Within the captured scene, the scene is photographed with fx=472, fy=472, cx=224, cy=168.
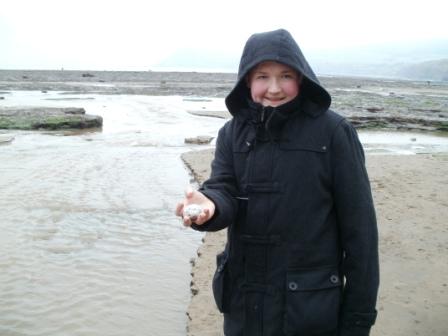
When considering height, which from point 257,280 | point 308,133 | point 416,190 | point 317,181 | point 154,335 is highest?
point 308,133

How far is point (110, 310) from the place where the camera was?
5.00 metres

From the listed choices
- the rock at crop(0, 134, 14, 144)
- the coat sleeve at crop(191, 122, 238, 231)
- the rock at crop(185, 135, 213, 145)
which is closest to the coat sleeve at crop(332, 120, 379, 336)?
the coat sleeve at crop(191, 122, 238, 231)

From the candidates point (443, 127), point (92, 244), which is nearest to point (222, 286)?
point (92, 244)

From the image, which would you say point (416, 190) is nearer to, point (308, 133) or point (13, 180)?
point (308, 133)

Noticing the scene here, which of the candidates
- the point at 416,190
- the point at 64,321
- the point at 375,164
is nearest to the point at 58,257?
the point at 64,321

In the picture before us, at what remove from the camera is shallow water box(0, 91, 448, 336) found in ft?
16.1

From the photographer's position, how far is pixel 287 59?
7.23ft

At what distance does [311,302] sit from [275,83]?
1.03m

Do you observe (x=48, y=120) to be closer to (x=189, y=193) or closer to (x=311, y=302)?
(x=189, y=193)

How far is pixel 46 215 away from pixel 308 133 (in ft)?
22.2

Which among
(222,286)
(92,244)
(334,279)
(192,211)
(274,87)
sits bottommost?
(92,244)

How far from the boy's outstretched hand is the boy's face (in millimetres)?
568

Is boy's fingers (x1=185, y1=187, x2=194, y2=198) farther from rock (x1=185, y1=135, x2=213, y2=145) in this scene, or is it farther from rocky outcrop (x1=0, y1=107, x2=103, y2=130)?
rocky outcrop (x1=0, y1=107, x2=103, y2=130)

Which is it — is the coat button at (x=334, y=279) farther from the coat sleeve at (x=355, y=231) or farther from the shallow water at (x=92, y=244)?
the shallow water at (x=92, y=244)
